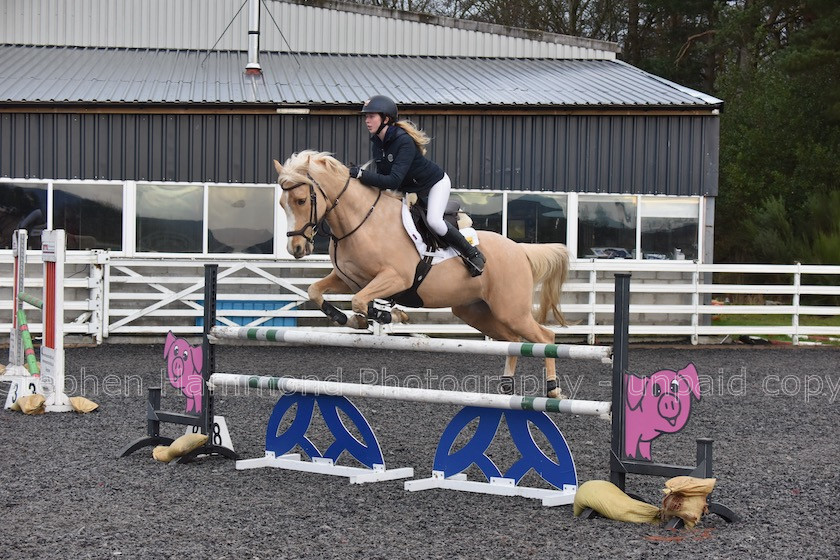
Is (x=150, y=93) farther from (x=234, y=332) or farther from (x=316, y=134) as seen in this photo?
(x=234, y=332)

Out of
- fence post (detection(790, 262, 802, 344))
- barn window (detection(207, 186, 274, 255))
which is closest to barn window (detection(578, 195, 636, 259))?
fence post (detection(790, 262, 802, 344))

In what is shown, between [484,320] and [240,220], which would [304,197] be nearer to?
[484,320]

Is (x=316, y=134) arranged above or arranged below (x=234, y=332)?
above

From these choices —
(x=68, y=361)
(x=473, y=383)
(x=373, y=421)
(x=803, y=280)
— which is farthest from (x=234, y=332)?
(x=803, y=280)

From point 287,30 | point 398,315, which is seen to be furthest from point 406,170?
point 287,30

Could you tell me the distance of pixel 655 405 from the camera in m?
4.52

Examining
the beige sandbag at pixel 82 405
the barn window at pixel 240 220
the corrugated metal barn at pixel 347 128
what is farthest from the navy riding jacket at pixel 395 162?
the barn window at pixel 240 220

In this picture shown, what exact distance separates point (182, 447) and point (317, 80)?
10.7 m

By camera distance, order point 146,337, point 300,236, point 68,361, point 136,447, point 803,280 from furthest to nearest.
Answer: point 803,280 → point 146,337 → point 68,361 → point 136,447 → point 300,236

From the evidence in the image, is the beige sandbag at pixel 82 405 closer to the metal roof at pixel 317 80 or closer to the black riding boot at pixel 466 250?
the black riding boot at pixel 466 250

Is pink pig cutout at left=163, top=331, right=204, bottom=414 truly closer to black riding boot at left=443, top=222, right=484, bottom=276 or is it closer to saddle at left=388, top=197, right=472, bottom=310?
saddle at left=388, top=197, right=472, bottom=310

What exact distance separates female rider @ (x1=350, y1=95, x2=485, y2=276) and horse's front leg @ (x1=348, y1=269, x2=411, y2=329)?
52cm

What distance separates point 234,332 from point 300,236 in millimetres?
765

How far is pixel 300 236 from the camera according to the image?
556cm
